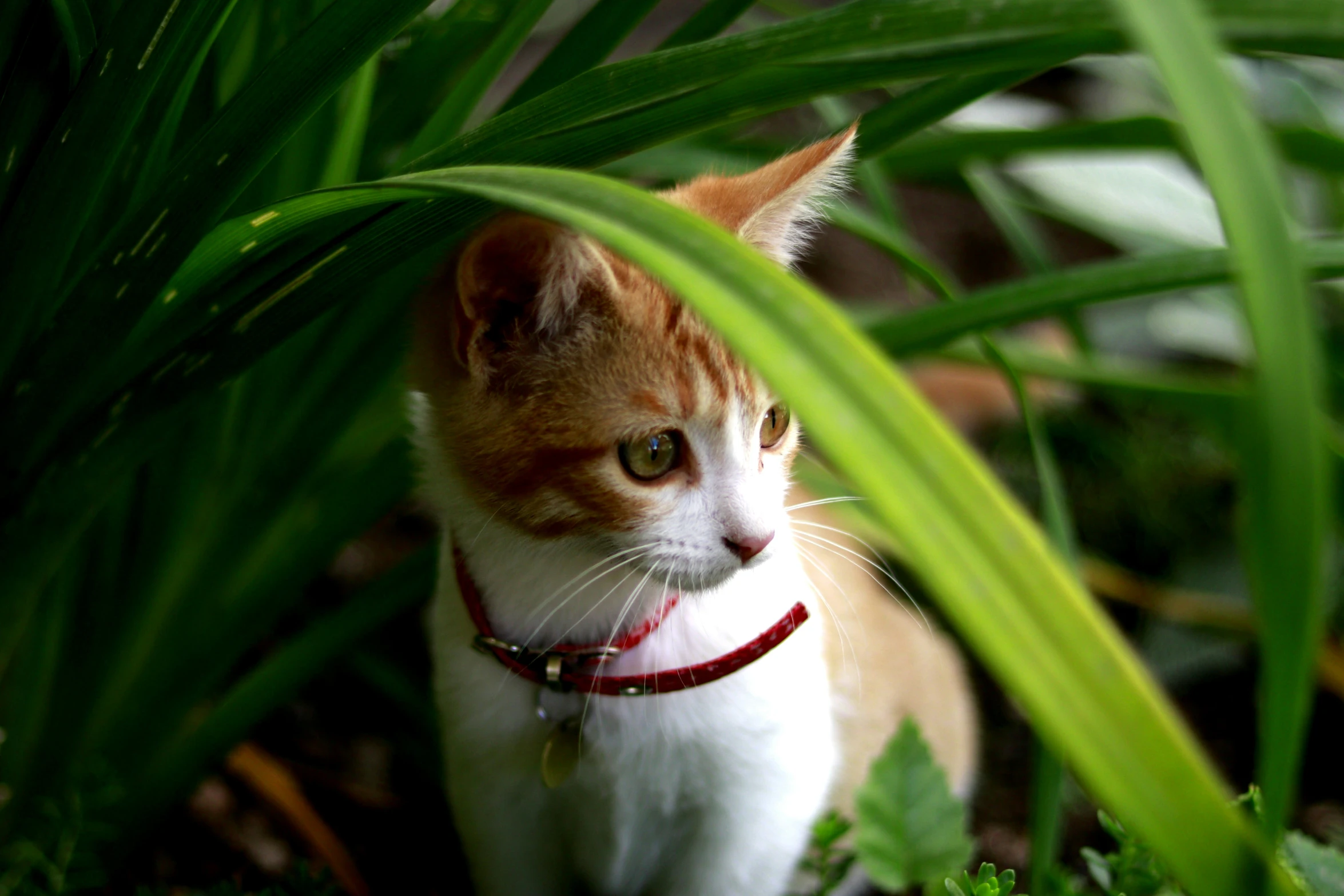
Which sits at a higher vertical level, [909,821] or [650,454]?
[650,454]

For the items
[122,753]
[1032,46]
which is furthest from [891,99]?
[122,753]

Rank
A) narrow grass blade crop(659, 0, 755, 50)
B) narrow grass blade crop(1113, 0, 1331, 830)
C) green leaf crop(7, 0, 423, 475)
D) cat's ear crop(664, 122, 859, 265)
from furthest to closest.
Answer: narrow grass blade crop(659, 0, 755, 50) < cat's ear crop(664, 122, 859, 265) < green leaf crop(7, 0, 423, 475) < narrow grass blade crop(1113, 0, 1331, 830)

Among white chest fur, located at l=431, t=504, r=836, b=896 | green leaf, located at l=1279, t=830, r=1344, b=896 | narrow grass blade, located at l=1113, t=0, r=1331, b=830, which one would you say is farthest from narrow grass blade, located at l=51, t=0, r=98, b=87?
green leaf, located at l=1279, t=830, r=1344, b=896

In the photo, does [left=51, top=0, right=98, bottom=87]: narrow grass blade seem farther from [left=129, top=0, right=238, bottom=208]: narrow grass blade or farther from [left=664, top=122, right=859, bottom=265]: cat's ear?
[left=664, top=122, right=859, bottom=265]: cat's ear

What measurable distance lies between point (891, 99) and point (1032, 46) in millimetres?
228

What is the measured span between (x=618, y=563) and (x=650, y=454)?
0.33ft

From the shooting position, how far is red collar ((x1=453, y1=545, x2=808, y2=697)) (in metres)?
0.83

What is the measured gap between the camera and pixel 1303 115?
1.73 m

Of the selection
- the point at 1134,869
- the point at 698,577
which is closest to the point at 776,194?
the point at 698,577

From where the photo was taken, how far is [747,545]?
2.40ft

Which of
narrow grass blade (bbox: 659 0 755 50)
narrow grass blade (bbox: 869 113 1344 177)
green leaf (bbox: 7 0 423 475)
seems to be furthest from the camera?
narrow grass blade (bbox: 869 113 1344 177)

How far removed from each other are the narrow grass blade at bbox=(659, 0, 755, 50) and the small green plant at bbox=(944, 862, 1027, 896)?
742mm

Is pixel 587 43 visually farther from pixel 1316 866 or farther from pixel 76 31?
pixel 1316 866

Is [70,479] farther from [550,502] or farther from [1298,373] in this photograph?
[1298,373]
